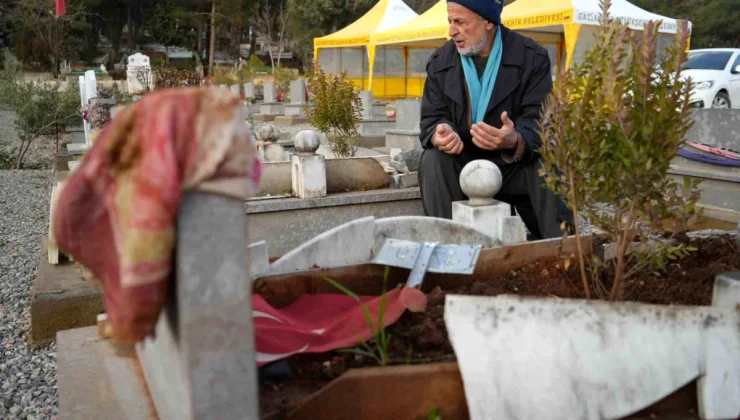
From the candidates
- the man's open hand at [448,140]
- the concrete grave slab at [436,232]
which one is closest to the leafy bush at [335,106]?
the man's open hand at [448,140]

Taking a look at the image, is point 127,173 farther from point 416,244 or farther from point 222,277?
point 416,244

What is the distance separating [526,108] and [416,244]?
142cm

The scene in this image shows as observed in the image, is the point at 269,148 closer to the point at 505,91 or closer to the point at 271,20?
the point at 505,91

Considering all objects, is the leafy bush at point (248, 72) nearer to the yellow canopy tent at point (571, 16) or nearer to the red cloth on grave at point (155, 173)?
the yellow canopy tent at point (571, 16)

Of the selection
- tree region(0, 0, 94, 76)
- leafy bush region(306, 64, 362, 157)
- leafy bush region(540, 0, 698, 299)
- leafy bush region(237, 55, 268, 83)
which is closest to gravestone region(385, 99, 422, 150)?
leafy bush region(306, 64, 362, 157)

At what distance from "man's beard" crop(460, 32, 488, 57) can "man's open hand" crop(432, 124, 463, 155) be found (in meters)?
0.50

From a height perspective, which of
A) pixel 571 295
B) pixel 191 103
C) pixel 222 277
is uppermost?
pixel 191 103

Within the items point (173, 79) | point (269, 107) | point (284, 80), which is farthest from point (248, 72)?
point (173, 79)

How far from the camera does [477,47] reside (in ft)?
12.0

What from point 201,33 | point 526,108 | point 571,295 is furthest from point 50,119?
point 201,33

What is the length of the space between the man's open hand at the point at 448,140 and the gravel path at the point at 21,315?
89.1 inches

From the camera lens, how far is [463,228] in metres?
2.84

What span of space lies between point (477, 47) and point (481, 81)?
0.18 m

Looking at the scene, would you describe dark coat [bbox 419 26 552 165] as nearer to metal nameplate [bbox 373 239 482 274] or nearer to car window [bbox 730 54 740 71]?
metal nameplate [bbox 373 239 482 274]
